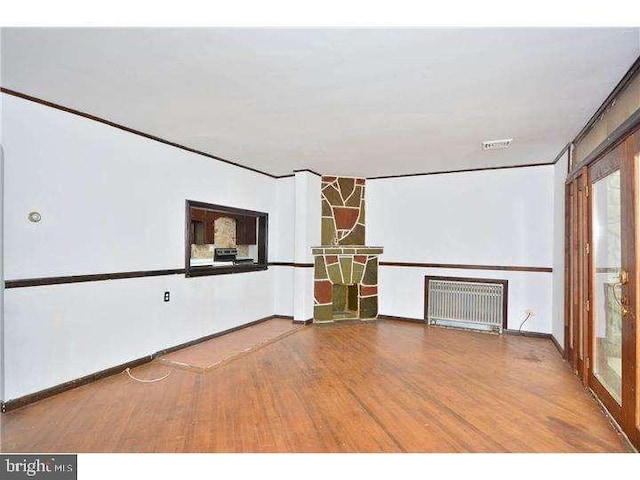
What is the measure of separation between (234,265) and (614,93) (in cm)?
435

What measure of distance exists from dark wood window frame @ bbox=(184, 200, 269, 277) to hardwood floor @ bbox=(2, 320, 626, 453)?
1.15 meters

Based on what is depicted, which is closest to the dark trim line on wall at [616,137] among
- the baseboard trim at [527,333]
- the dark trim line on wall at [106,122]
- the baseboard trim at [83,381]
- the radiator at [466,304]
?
the radiator at [466,304]

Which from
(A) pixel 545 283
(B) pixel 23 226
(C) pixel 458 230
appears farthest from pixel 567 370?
(B) pixel 23 226

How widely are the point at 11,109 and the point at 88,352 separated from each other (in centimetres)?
201

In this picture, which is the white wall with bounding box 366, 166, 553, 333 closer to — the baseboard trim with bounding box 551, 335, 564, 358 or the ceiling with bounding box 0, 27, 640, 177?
the baseboard trim with bounding box 551, 335, 564, 358

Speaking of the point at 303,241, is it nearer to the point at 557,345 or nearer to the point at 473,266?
the point at 473,266

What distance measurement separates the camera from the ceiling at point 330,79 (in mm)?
1814

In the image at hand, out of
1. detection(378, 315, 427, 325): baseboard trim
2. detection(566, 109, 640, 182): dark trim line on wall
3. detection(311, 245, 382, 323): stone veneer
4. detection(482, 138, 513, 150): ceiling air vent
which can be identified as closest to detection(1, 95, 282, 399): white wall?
detection(311, 245, 382, 323): stone veneer

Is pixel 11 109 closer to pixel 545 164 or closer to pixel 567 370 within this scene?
pixel 567 370

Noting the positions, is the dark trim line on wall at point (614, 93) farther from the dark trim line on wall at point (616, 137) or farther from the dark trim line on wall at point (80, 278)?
the dark trim line on wall at point (80, 278)

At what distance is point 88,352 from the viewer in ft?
9.70

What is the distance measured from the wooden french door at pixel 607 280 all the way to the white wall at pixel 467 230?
3.41 feet
